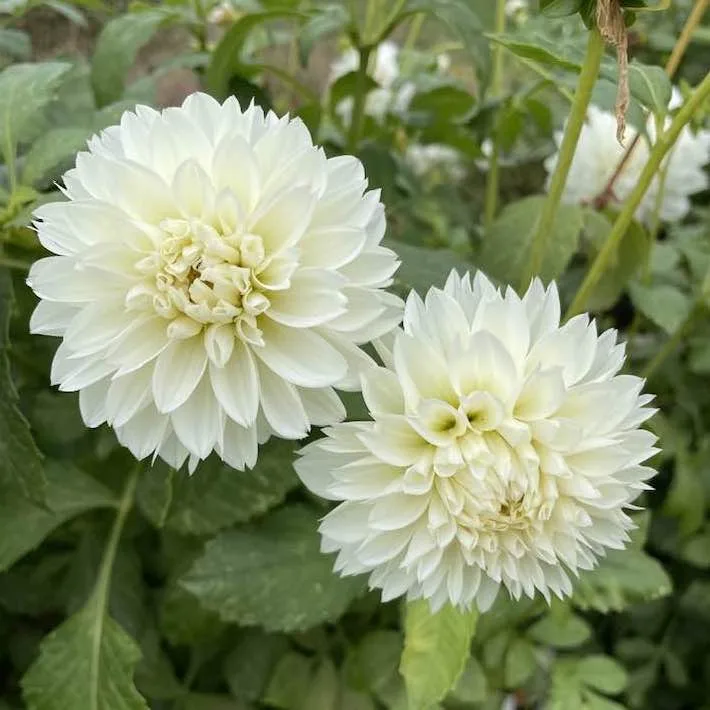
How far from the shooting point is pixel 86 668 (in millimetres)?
604

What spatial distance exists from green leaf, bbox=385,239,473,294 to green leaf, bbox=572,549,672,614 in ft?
1.01

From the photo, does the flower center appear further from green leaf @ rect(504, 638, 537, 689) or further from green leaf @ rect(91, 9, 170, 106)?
green leaf @ rect(504, 638, 537, 689)

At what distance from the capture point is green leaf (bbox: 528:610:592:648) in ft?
2.35

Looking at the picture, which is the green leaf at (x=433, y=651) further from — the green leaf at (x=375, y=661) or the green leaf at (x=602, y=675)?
the green leaf at (x=602, y=675)

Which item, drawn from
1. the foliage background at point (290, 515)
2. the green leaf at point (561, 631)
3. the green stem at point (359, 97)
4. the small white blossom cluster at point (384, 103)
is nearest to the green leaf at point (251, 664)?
the foliage background at point (290, 515)

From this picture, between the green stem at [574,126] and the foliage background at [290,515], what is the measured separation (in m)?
0.02

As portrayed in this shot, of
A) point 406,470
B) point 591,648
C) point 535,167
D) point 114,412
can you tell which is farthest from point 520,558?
point 535,167

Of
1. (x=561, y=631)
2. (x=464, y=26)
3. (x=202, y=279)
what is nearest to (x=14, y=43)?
(x=464, y=26)

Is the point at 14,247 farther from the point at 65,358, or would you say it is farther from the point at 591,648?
the point at 591,648

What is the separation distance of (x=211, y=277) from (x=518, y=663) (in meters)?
0.51

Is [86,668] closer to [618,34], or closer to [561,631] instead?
[561,631]

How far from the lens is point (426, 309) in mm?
398

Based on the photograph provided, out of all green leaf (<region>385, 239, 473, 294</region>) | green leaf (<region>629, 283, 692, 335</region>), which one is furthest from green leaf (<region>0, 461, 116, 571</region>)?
green leaf (<region>629, 283, 692, 335</region>)

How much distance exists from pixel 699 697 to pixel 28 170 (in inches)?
37.6
